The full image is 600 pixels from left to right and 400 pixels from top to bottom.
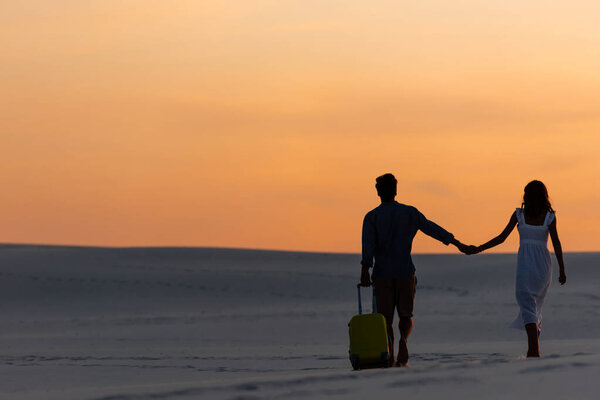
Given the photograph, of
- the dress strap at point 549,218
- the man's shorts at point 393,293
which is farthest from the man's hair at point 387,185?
the dress strap at point 549,218

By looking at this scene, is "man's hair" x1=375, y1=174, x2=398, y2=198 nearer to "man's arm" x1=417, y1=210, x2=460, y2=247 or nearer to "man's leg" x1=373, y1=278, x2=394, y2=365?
"man's arm" x1=417, y1=210, x2=460, y2=247

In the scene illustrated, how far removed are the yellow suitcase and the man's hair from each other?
106cm

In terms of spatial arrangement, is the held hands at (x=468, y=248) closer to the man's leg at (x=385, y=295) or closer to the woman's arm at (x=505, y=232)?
the woman's arm at (x=505, y=232)

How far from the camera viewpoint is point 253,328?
56.9ft

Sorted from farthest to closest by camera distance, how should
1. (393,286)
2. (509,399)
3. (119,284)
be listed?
1. (119,284)
2. (393,286)
3. (509,399)

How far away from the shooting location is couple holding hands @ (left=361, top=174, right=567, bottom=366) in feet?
29.9

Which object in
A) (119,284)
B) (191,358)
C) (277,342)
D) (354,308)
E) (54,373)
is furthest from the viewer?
(119,284)

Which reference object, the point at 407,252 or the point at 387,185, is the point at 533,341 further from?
the point at 387,185

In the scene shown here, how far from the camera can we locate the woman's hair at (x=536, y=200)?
9.05 metres

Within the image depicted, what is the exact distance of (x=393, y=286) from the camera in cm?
925

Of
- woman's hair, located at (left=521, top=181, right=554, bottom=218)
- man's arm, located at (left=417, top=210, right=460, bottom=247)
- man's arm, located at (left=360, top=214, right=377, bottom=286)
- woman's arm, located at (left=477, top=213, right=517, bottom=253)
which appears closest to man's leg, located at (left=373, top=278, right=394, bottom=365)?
man's arm, located at (left=360, top=214, right=377, bottom=286)

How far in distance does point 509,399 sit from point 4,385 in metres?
5.25

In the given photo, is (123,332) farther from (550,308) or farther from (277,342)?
(550,308)

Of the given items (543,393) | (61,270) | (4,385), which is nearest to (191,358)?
(4,385)
